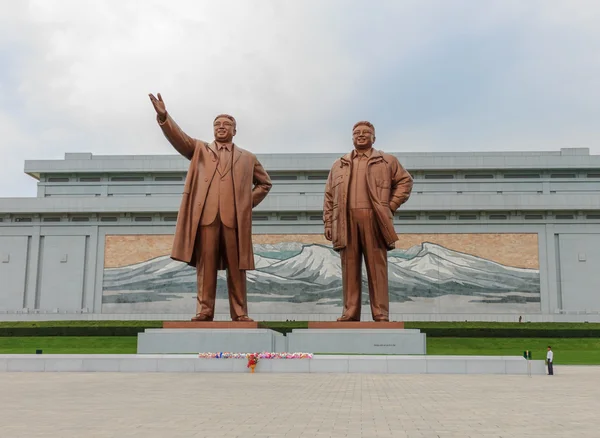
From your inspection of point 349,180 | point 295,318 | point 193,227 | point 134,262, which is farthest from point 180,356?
point 134,262

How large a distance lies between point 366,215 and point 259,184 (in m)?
2.09

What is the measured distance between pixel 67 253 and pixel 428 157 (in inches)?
735

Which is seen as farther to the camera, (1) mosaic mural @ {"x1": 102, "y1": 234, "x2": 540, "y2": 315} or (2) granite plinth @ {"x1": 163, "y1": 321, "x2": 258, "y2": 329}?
(1) mosaic mural @ {"x1": 102, "y1": 234, "x2": 540, "y2": 315}

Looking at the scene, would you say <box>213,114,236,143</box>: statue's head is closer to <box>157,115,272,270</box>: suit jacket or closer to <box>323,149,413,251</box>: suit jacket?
<box>157,115,272,270</box>: suit jacket

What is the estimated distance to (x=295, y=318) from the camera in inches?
1118

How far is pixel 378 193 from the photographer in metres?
11.9

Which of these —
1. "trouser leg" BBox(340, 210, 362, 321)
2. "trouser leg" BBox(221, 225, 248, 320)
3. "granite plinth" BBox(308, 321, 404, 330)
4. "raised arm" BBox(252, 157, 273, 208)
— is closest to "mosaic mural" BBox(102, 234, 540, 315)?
"raised arm" BBox(252, 157, 273, 208)

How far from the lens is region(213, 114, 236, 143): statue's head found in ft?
38.5

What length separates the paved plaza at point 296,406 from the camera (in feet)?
15.7

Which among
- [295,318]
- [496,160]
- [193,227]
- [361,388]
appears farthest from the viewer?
[496,160]

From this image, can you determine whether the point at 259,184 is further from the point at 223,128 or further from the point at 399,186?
the point at 399,186

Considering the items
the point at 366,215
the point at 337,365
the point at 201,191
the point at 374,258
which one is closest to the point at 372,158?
the point at 366,215

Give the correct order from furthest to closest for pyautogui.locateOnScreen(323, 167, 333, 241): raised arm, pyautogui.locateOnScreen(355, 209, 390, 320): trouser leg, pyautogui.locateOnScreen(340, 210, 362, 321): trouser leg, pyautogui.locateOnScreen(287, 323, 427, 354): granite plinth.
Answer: pyautogui.locateOnScreen(323, 167, 333, 241): raised arm
pyautogui.locateOnScreen(340, 210, 362, 321): trouser leg
pyautogui.locateOnScreen(355, 209, 390, 320): trouser leg
pyautogui.locateOnScreen(287, 323, 427, 354): granite plinth

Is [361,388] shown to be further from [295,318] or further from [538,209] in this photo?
[538,209]
